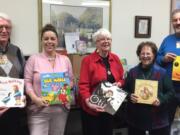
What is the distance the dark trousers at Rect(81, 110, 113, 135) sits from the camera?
95.4 inches

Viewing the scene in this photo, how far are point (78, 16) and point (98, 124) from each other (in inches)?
53.9

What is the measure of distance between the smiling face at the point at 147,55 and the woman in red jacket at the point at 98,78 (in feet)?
0.83

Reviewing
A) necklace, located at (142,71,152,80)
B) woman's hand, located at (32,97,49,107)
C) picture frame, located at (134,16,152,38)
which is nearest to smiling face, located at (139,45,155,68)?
necklace, located at (142,71,152,80)

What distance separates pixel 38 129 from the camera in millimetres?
2275

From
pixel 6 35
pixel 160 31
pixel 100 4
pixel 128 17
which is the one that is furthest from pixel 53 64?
pixel 160 31

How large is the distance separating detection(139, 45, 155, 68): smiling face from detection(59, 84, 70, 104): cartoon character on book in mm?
669

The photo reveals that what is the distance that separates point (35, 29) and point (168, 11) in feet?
5.99

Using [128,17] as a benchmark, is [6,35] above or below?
below

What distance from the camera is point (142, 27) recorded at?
3.60m

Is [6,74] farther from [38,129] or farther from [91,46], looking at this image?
[91,46]

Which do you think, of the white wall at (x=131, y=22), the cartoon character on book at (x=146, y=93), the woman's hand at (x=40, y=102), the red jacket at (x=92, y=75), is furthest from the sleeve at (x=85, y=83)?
the white wall at (x=131, y=22)

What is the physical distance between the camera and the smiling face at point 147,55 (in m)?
2.33

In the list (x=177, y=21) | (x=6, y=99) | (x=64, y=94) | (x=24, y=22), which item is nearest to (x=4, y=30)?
(x=6, y=99)

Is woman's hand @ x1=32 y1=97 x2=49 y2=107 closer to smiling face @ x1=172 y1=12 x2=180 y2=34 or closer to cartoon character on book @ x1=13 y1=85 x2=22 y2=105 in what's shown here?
cartoon character on book @ x1=13 y1=85 x2=22 y2=105
